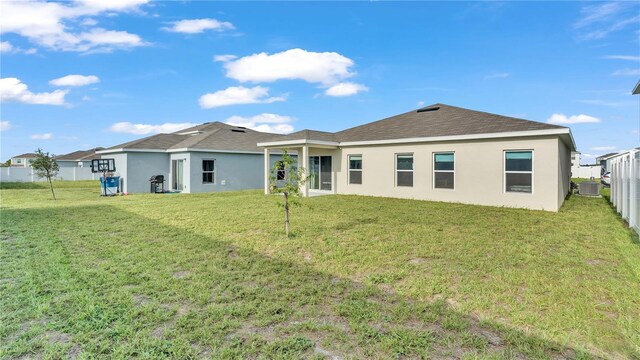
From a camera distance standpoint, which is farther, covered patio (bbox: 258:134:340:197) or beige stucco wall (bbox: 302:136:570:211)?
covered patio (bbox: 258:134:340:197)

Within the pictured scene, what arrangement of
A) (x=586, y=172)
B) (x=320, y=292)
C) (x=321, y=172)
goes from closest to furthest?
(x=320, y=292) < (x=321, y=172) < (x=586, y=172)

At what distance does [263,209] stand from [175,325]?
816 cm

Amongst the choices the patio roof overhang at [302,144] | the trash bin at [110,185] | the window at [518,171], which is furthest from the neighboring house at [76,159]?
the window at [518,171]

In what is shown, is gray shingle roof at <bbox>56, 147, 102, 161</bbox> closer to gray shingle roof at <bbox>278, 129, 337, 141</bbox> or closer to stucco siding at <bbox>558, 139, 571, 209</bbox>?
gray shingle roof at <bbox>278, 129, 337, 141</bbox>

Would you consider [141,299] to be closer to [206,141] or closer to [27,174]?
[206,141]

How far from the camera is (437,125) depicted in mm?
14422

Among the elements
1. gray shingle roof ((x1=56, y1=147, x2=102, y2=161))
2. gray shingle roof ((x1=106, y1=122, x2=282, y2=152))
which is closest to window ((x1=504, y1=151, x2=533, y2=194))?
gray shingle roof ((x1=106, y1=122, x2=282, y2=152))

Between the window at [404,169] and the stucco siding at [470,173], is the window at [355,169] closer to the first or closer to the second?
the stucco siding at [470,173]

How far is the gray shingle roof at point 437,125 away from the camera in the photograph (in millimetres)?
12312

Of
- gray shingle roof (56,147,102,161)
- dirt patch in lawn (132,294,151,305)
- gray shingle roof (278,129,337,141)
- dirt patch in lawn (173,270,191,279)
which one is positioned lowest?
dirt patch in lawn (132,294,151,305)

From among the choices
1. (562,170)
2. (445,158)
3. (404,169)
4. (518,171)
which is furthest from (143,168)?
(562,170)

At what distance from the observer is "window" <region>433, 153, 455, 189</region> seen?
13.5 m

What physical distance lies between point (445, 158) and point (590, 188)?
10.4m

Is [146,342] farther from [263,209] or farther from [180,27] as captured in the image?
[180,27]
